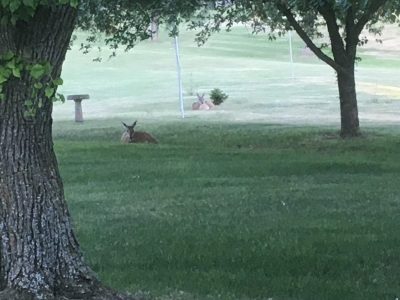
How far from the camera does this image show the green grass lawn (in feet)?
19.6

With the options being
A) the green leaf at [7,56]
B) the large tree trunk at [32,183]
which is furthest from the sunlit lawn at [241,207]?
the green leaf at [7,56]

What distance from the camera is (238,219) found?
8570mm

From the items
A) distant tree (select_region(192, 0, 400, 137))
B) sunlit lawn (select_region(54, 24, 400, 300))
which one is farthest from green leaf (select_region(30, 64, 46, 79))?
distant tree (select_region(192, 0, 400, 137))

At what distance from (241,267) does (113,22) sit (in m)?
12.8

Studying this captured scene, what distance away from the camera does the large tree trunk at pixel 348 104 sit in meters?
19.7

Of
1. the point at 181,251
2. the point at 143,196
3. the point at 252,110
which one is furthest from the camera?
the point at 252,110

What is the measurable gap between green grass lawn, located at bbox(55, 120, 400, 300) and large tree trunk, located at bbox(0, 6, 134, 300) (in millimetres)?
1027

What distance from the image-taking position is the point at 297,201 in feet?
31.9

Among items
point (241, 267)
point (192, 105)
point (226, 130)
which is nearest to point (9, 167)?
point (241, 267)

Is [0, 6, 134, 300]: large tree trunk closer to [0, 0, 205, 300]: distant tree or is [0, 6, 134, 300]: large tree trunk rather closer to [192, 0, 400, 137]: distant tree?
[0, 0, 205, 300]: distant tree

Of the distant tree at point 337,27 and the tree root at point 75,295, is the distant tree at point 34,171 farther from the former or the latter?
the distant tree at point 337,27

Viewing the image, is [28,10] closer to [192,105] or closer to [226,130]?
[226,130]

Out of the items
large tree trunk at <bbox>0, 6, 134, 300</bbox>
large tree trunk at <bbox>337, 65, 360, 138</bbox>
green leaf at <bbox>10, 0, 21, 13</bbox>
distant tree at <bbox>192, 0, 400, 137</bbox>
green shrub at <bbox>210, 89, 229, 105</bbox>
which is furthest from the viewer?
green shrub at <bbox>210, 89, 229, 105</bbox>

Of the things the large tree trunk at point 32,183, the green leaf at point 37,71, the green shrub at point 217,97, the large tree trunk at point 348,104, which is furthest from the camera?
the green shrub at point 217,97
